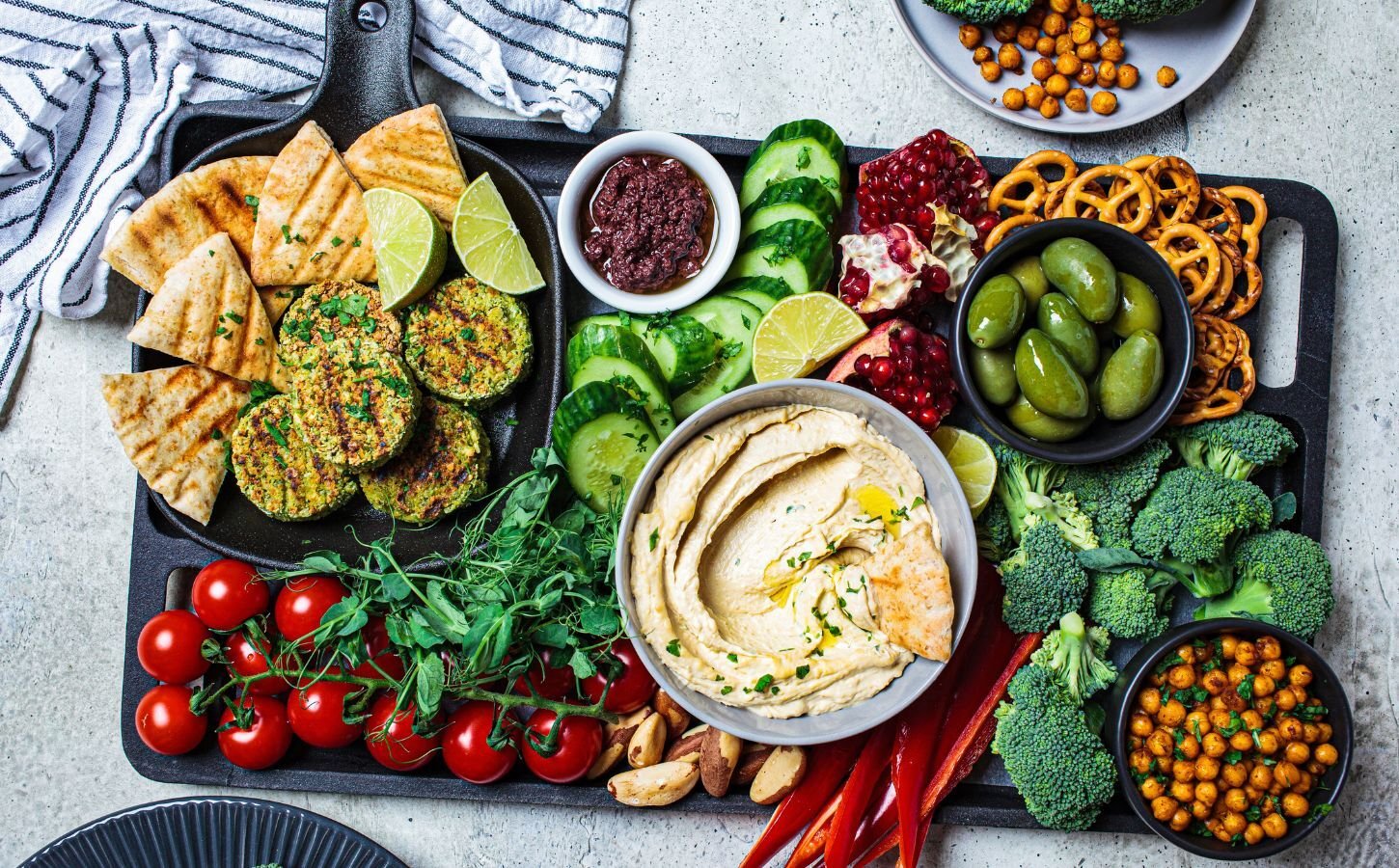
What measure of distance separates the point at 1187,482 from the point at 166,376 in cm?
278

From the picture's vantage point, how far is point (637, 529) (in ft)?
7.87

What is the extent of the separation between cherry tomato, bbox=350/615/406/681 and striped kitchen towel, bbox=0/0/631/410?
126 cm

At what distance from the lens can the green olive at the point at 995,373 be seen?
8.08 feet

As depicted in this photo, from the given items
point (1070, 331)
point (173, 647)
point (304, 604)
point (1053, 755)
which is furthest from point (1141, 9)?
point (173, 647)

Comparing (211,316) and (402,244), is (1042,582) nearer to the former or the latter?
(402,244)

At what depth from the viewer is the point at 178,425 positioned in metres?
2.63

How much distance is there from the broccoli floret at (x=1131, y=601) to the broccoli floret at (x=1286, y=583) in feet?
0.58

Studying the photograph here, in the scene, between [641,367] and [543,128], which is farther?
[543,128]

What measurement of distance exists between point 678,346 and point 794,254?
1.31ft

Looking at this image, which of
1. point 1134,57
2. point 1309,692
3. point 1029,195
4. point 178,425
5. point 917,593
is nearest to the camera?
point 917,593

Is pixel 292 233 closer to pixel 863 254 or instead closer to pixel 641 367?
pixel 641 367

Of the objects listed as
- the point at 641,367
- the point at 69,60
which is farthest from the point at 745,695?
the point at 69,60

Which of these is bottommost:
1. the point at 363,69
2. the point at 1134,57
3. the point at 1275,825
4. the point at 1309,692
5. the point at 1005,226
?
the point at 1275,825

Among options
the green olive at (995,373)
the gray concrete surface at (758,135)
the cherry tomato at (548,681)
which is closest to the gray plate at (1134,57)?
the gray concrete surface at (758,135)
